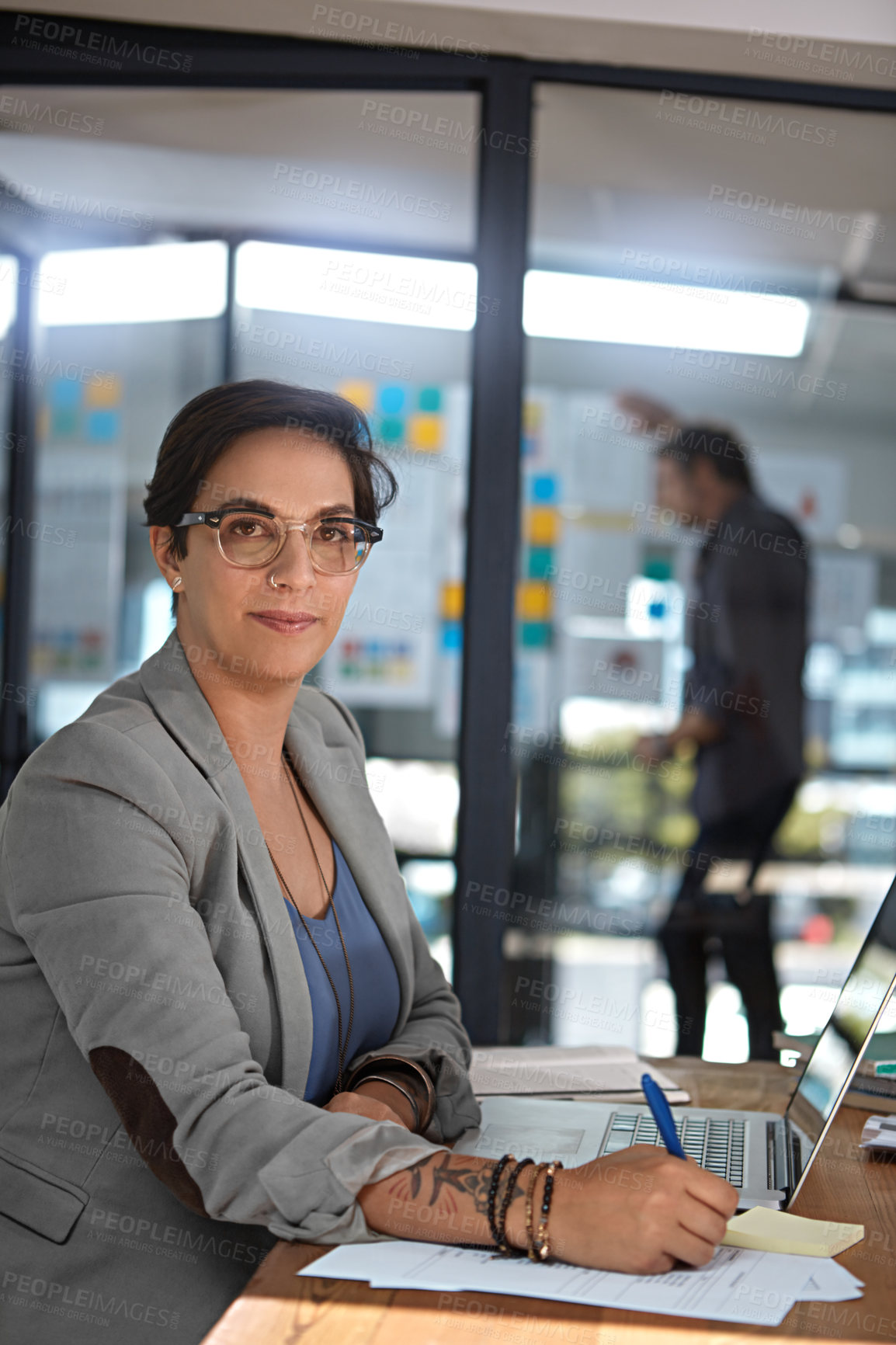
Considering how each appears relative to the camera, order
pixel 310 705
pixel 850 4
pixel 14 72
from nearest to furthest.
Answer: pixel 310 705 < pixel 850 4 < pixel 14 72

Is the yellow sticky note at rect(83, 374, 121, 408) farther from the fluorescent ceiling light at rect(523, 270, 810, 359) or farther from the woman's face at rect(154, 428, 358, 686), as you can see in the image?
the woman's face at rect(154, 428, 358, 686)

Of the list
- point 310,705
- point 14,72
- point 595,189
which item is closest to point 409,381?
point 595,189

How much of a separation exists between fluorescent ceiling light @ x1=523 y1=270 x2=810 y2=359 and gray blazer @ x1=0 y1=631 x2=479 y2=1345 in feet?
7.75

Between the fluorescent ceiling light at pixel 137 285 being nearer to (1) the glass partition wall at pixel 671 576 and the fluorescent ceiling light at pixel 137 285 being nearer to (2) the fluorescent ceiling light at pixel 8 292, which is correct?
(2) the fluorescent ceiling light at pixel 8 292

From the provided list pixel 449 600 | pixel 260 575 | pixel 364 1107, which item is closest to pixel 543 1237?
pixel 364 1107

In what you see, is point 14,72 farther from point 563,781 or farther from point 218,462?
point 563,781

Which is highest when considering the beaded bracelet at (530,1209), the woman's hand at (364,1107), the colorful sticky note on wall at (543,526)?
the colorful sticky note on wall at (543,526)

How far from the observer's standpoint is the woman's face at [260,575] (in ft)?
4.28

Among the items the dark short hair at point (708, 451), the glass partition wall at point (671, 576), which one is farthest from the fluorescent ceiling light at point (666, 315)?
the dark short hair at point (708, 451)

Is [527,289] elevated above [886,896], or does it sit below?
above

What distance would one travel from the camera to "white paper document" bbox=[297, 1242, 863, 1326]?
822 millimetres

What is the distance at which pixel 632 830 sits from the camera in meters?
3.58

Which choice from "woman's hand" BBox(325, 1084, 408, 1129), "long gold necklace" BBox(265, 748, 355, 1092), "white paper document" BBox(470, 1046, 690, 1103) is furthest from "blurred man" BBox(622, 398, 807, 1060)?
"woman's hand" BBox(325, 1084, 408, 1129)

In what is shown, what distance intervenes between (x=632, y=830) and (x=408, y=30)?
227 cm
